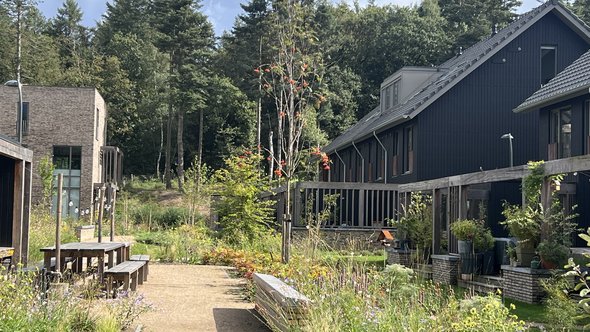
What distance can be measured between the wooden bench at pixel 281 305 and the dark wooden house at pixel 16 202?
6070 mm

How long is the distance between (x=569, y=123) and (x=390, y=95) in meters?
12.9

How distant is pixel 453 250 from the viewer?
54.6 feet

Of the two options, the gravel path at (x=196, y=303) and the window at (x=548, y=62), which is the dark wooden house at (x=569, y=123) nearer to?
the window at (x=548, y=62)

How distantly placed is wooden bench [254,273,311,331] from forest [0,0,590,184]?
121 feet

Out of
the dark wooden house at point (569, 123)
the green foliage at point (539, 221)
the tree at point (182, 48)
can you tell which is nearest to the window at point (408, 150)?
the dark wooden house at point (569, 123)

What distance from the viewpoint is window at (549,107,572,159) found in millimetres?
21375

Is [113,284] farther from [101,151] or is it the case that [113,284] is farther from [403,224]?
[101,151]

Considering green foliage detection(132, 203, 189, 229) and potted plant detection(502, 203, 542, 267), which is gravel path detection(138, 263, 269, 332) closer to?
potted plant detection(502, 203, 542, 267)

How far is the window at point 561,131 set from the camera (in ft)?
70.1

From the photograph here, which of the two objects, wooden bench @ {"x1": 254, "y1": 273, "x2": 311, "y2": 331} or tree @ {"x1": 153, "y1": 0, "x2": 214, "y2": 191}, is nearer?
wooden bench @ {"x1": 254, "y1": 273, "x2": 311, "y2": 331}

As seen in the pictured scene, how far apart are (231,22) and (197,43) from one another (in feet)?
26.3

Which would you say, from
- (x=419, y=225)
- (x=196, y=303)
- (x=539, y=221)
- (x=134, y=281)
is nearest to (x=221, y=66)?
(x=419, y=225)

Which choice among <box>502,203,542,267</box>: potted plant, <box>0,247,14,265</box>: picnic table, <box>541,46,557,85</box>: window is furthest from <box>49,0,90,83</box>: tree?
<box>502,203,542,267</box>: potted plant

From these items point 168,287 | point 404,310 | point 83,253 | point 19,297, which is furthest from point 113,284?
point 404,310
